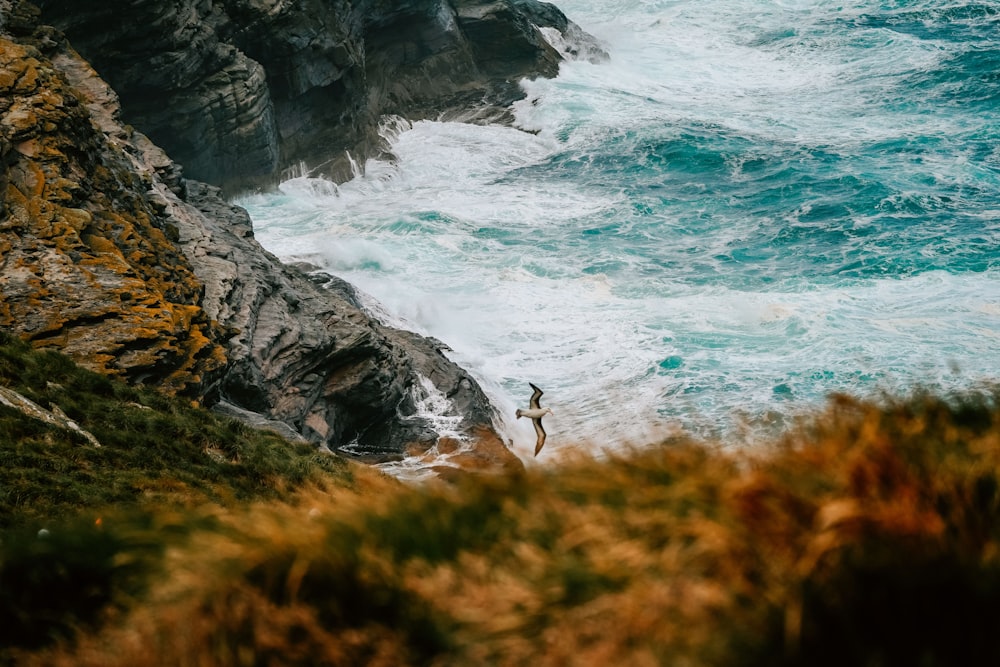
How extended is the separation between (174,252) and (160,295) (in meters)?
2.10

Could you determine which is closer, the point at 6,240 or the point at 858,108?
the point at 6,240

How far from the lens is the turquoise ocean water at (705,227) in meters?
22.2

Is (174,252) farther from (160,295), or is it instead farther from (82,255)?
(82,255)

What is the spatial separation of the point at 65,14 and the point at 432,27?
2212cm

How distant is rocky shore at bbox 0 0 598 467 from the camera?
521 inches

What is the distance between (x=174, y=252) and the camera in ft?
52.8

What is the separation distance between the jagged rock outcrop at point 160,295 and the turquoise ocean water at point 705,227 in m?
3.28

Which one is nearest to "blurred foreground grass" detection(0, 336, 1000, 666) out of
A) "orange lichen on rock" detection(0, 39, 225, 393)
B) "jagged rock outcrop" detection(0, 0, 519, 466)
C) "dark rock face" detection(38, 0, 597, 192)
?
"orange lichen on rock" detection(0, 39, 225, 393)

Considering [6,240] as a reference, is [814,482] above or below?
above

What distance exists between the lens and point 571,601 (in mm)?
2859

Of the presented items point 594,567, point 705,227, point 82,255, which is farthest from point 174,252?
point 705,227

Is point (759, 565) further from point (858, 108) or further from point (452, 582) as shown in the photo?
point (858, 108)

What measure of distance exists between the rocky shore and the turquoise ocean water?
128 inches

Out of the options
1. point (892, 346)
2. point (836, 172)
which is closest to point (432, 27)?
point (836, 172)
